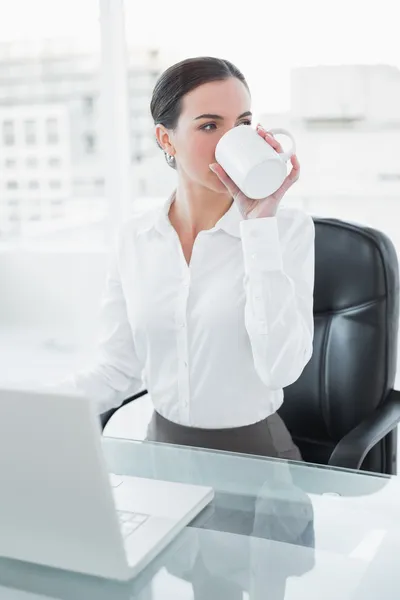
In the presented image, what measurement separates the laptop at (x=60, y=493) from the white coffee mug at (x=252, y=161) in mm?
627

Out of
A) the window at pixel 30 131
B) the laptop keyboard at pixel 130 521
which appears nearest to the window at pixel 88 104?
the window at pixel 30 131

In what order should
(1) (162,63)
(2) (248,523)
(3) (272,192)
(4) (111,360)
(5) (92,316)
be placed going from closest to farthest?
(2) (248,523) → (3) (272,192) → (4) (111,360) → (1) (162,63) → (5) (92,316)

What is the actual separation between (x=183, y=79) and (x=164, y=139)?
13cm

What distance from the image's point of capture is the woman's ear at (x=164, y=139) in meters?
1.65

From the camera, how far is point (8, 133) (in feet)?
12.6

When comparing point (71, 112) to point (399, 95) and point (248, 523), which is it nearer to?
point (399, 95)

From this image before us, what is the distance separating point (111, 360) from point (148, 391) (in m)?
0.10

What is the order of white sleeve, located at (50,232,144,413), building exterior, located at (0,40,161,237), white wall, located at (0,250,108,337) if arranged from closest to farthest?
white sleeve, located at (50,232,144,413)
building exterior, located at (0,40,161,237)
white wall, located at (0,250,108,337)

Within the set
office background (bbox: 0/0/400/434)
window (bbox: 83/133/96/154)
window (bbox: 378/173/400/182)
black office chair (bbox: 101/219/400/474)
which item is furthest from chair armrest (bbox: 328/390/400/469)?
window (bbox: 83/133/96/154)

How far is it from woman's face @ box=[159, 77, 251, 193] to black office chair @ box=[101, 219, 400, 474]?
0.31m

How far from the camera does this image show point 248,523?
1083 mm

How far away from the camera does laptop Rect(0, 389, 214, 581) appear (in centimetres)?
87

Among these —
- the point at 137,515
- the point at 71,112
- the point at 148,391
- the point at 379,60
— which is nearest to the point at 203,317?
the point at 148,391

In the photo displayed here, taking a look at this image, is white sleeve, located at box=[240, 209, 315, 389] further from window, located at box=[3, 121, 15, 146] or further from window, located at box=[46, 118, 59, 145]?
window, located at box=[3, 121, 15, 146]
